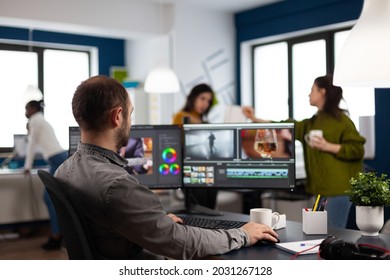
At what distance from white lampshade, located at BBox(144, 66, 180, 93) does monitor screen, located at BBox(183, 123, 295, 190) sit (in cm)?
170

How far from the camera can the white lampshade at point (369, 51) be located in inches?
51.2

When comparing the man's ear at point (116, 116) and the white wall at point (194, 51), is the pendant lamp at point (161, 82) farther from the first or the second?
the man's ear at point (116, 116)

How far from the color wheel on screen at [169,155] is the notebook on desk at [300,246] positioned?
2.55 ft

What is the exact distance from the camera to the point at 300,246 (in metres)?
1.37

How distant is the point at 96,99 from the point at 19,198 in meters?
3.66

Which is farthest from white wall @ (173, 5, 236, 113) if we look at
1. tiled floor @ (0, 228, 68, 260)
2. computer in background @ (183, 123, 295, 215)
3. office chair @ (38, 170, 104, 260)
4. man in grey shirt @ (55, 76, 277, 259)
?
office chair @ (38, 170, 104, 260)

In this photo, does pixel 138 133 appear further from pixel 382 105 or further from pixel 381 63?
pixel 382 105

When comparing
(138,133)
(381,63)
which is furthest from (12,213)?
(381,63)

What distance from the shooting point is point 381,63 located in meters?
1.30

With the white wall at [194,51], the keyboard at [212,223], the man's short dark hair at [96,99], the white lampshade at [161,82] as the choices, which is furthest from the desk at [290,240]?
the white wall at [194,51]

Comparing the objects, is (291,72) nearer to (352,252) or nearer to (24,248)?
(24,248)

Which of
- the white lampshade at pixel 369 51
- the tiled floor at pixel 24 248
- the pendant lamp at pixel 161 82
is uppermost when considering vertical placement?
the pendant lamp at pixel 161 82

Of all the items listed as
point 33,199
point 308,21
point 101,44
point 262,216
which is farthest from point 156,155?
point 101,44

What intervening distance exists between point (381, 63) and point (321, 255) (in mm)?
526
